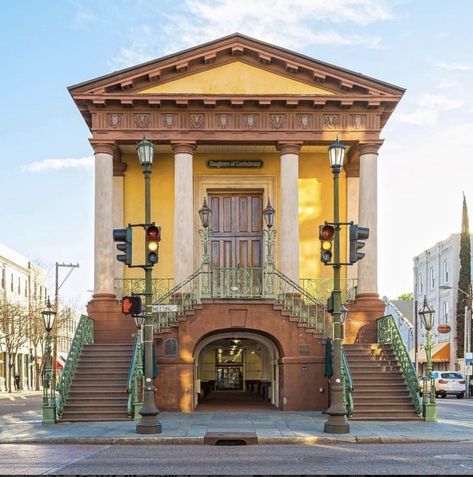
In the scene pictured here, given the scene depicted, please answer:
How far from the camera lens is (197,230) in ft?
96.2

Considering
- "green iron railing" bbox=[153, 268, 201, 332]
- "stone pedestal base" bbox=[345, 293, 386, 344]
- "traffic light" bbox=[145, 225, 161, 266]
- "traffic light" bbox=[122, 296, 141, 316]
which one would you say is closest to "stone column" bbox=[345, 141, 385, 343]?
"stone pedestal base" bbox=[345, 293, 386, 344]

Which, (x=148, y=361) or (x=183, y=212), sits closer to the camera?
(x=148, y=361)

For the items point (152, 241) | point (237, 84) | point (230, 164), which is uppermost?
point (237, 84)

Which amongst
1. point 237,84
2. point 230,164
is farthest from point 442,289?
point 237,84

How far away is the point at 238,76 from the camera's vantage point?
1091 inches

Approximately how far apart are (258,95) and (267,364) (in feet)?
33.0

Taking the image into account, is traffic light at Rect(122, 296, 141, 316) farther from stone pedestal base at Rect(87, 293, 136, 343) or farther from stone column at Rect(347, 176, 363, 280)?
stone column at Rect(347, 176, 363, 280)

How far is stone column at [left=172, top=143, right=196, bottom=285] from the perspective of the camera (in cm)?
2672

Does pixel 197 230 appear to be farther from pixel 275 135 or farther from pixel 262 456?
pixel 262 456

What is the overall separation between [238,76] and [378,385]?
11067mm

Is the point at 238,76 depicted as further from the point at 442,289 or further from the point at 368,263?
A: the point at 442,289

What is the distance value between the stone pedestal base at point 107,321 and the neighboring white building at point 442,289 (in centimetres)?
3502

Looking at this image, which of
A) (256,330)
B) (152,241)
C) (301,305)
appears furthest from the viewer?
(301,305)

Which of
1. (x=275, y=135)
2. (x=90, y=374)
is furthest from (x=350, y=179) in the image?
(x=90, y=374)
